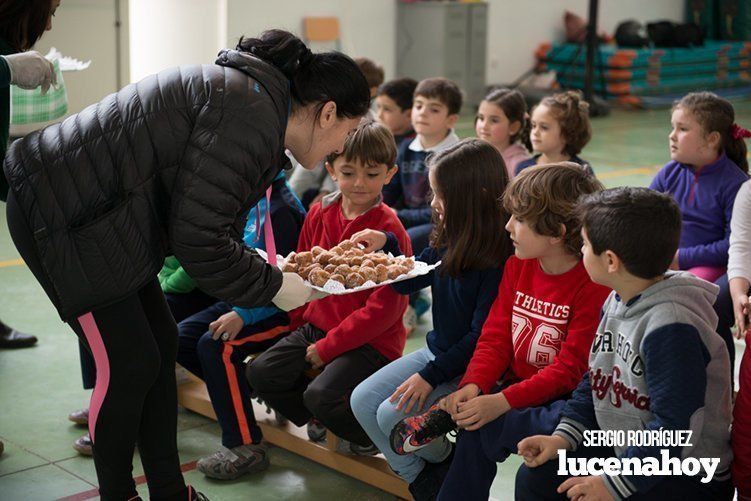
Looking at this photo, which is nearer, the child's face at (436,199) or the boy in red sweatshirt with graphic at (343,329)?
the child's face at (436,199)

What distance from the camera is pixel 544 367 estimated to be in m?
2.47

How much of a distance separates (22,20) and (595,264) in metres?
1.79

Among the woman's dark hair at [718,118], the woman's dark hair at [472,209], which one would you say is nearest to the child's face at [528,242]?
the woman's dark hair at [472,209]

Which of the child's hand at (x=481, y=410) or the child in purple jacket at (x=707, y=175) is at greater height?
the child in purple jacket at (x=707, y=175)

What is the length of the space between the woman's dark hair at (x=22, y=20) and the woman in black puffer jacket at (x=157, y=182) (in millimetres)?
641

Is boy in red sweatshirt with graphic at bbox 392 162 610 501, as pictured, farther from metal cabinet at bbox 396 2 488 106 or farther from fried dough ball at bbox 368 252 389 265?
metal cabinet at bbox 396 2 488 106

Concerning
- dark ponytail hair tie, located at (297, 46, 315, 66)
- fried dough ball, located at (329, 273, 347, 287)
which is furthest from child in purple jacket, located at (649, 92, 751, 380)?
dark ponytail hair tie, located at (297, 46, 315, 66)

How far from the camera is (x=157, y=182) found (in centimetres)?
221

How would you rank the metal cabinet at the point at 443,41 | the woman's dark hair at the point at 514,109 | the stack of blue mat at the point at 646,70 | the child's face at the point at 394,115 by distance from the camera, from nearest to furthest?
the woman's dark hair at the point at 514,109
the child's face at the point at 394,115
the metal cabinet at the point at 443,41
the stack of blue mat at the point at 646,70

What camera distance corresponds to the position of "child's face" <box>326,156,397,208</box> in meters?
3.10

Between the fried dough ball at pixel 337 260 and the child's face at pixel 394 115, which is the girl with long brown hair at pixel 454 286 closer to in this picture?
the fried dough ball at pixel 337 260

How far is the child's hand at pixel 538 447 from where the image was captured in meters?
2.21

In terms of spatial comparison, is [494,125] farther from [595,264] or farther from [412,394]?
[595,264]

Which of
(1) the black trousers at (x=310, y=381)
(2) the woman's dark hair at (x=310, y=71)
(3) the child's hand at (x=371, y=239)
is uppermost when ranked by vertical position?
(2) the woman's dark hair at (x=310, y=71)
